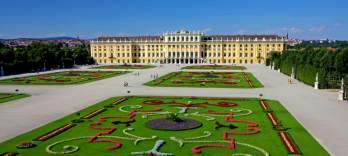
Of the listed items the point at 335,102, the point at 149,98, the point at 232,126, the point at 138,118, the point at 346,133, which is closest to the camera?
the point at 346,133

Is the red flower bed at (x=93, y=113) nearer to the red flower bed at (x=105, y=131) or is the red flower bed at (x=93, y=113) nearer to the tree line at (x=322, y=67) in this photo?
the red flower bed at (x=105, y=131)

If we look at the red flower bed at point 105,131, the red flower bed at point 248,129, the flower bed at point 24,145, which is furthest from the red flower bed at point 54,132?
Result: the red flower bed at point 248,129

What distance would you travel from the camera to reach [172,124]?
21.1 m

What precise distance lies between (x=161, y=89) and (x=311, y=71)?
1948 cm

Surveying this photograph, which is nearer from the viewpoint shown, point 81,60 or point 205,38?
point 81,60

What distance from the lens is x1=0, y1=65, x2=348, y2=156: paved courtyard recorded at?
19891mm

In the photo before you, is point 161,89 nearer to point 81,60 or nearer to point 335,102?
point 335,102

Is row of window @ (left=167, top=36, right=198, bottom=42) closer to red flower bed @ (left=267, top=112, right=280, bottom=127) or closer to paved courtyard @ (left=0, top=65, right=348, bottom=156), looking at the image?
paved courtyard @ (left=0, top=65, right=348, bottom=156)

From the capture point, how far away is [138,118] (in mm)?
23656

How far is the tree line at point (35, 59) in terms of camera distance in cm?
6575

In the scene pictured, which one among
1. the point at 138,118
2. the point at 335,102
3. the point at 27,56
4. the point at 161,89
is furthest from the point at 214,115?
the point at 27,56

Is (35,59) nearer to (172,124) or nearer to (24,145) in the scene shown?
(172,124)

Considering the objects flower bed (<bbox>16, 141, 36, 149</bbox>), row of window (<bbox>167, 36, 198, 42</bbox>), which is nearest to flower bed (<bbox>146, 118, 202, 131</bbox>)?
flower bed (<bbox>16, 141, 36, 149</bbox>)

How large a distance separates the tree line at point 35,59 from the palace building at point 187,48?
20.6 m
